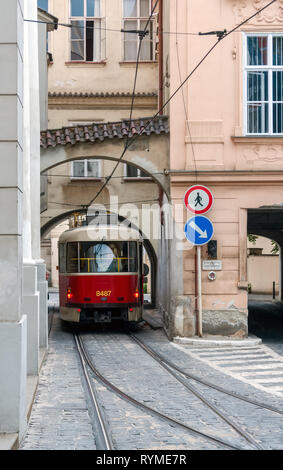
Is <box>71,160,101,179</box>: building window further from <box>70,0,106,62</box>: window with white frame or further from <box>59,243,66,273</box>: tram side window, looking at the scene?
<box>59,243,66,273</box>: tram side window

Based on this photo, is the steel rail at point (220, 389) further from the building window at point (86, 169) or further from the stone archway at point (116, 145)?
the building window at point (86, 169)

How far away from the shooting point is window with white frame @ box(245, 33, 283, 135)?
16.7 m

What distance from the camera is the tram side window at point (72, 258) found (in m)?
19.5

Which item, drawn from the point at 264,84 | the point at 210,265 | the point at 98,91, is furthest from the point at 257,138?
the point at 98,91

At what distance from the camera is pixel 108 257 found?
64.0ft

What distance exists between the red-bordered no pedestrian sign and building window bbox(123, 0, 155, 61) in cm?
1370

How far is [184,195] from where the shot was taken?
16688 millimetres

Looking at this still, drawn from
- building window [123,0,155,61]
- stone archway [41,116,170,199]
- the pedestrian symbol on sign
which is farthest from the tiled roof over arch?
building window [123,0,155,61]

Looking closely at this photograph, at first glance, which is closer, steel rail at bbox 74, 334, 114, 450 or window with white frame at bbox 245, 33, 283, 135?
steel rail at bbox 74, 334, 114, 450

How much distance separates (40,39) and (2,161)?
15.9m

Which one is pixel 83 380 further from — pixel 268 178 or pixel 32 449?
pixel 268 178

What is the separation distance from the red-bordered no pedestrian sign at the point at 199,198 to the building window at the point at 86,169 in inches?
465

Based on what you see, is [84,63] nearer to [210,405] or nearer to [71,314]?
[71,314]

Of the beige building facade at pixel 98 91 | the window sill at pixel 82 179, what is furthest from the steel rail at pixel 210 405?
A: the window sill at pixel 82 179
